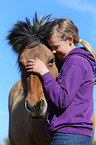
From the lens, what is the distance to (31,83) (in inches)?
116

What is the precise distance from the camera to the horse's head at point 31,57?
9.26ft

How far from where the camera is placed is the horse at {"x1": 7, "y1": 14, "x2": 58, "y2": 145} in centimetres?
284

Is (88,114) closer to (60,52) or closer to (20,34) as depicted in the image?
(60,52)

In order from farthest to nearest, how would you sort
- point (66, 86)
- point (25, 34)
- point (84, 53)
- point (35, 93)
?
1. point (25, 34)
2. point (35, 93)
3. point (84, 53)
4. point (66, 86)

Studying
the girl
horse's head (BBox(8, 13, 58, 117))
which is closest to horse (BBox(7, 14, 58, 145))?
horse's head (BBox(8, 13, 58, 117))

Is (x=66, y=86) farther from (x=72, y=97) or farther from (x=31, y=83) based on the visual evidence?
(x=31, y=83)

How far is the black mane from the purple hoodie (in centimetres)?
101

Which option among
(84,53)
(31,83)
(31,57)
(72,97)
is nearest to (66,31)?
(84,53)

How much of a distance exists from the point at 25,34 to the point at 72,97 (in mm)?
1570

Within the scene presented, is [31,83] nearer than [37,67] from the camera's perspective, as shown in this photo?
No

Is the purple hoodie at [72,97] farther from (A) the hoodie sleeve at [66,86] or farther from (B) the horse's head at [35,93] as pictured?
(B) the horse's head at [35,93]

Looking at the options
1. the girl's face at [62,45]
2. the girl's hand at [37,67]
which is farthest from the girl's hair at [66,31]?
the girl's hand at [37,67]

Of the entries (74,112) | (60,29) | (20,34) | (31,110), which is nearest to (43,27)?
(20,34)

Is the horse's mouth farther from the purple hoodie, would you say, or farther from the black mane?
the black mane
